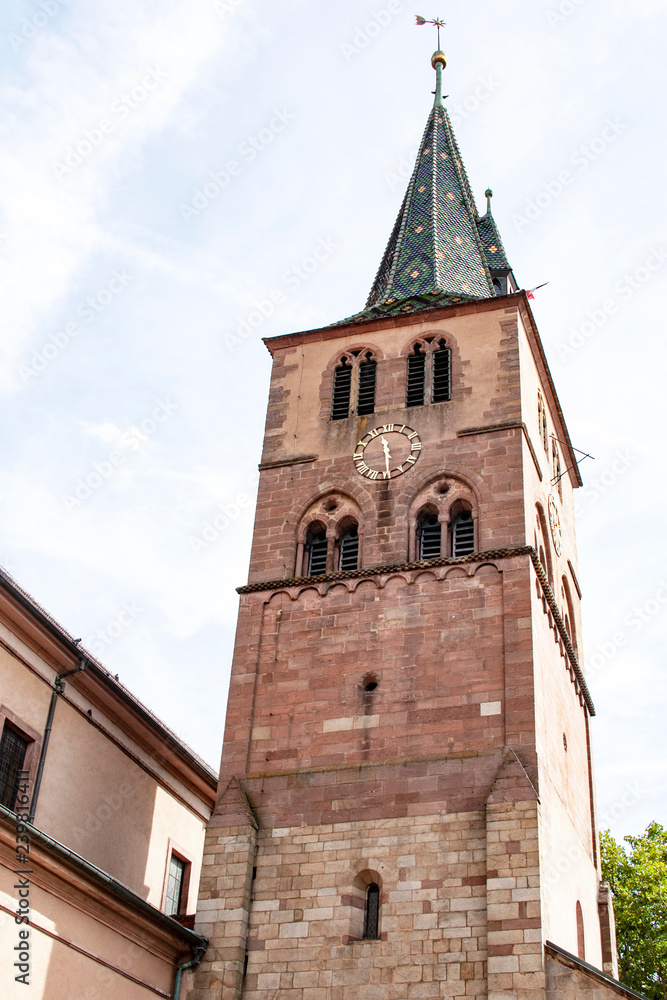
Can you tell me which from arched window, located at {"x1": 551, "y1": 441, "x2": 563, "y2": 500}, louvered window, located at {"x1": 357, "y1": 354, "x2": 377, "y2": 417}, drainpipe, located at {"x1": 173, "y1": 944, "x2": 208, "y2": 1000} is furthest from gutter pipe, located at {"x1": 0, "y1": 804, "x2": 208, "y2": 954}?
arched window, located at {"x1": 551, "y1": 441, "x2": 563, "y2": 500}

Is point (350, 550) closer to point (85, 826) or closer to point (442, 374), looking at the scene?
point (442, 374)

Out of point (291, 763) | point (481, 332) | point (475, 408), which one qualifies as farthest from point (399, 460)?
point (291, 763)

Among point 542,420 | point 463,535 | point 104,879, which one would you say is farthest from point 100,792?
point 542,420

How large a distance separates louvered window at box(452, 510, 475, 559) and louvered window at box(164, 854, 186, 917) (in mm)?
9041

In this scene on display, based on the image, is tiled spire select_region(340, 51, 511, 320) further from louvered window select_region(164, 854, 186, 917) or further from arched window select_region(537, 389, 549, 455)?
louvered window select_region(164, 854, 186, 917)

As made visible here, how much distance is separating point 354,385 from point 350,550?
4632mm

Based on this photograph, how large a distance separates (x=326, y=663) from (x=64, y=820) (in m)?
5.69

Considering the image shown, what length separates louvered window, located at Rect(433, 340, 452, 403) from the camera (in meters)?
29.3

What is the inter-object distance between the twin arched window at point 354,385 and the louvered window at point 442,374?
1457 millimetres

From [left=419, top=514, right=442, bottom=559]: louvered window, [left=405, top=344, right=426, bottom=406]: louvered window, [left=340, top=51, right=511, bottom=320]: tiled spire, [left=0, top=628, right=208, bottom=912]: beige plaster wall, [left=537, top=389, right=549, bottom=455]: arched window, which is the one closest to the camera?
[left=0, top=628, right=208, bottom=912]: beige plaster wall

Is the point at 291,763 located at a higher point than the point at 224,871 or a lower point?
higher

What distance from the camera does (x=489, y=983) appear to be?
20.5 metres

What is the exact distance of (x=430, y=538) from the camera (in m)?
27.0

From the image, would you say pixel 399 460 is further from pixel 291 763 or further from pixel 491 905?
pixel 491 905
